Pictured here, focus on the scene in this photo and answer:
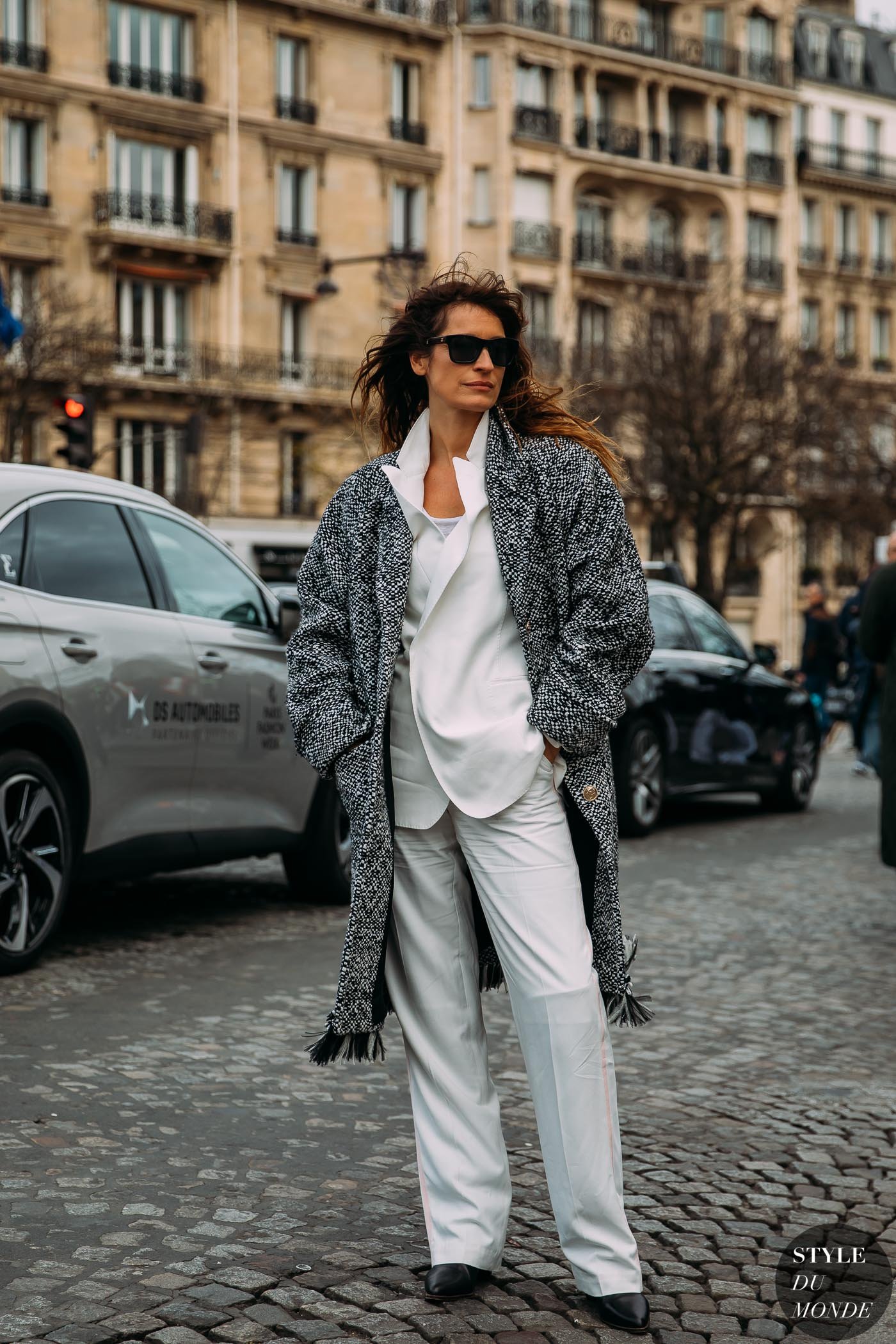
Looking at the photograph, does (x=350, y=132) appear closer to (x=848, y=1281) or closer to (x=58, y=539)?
(x=58, y=539)

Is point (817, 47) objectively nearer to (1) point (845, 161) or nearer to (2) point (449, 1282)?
(1) point (845, 161)

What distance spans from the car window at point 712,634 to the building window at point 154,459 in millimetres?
31406

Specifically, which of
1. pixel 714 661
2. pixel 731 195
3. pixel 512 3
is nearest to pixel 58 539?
pixel 714 661

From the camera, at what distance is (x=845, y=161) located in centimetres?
6656

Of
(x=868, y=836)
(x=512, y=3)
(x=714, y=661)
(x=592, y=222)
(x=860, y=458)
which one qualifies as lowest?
(x=868, y=836)

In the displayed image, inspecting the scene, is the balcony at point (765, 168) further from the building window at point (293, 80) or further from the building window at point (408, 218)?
the building window at point (293, 80)

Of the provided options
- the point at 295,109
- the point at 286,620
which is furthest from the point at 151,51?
the point at 286,620

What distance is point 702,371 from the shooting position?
132 ft

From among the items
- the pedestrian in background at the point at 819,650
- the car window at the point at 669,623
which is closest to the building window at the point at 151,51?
the pedestrian in background at the point at 819,650

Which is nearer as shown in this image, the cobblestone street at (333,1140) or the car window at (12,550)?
the cobblestone street at (333,1140)

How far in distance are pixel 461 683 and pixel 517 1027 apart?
670 mm

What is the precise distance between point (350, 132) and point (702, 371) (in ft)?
47.4

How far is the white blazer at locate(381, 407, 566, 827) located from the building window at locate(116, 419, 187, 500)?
4094 cm

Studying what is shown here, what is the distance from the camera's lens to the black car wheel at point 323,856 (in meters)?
8.66
